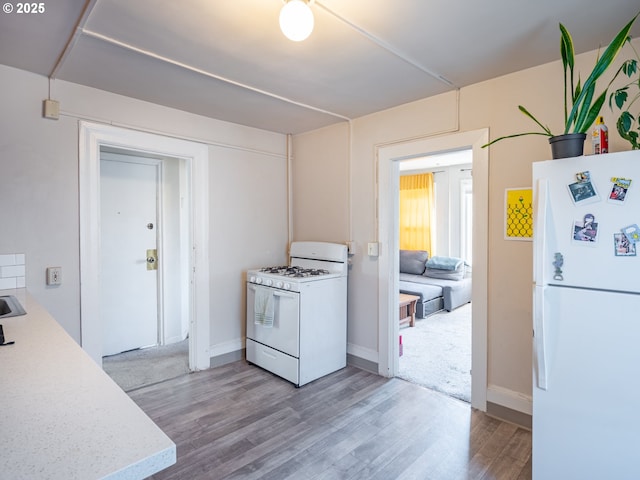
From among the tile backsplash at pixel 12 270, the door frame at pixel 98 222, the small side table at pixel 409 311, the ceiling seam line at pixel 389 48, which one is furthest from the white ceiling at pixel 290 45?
the small side table at pixel 409 311

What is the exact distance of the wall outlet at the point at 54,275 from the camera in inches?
94.4

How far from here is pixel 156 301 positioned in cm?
393

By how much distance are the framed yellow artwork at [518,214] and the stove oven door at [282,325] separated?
5.40 feet

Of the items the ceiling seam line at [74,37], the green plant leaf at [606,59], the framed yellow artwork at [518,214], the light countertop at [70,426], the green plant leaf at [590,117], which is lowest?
the light countertop at [70,426]

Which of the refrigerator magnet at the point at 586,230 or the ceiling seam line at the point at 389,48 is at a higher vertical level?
the ceiling seam line at the point at 389,48

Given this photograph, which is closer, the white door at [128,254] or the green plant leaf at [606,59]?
the green plant leaf at [606,59]

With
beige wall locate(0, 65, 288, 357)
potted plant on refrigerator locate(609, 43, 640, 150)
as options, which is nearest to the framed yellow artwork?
potted plant on refrigerator locate(609, 43, 640, 150)

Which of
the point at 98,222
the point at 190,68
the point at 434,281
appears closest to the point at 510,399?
the point at 190,68

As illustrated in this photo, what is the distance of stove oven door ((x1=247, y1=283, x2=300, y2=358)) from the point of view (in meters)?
2.90

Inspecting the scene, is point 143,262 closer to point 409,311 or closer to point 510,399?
point 409,311

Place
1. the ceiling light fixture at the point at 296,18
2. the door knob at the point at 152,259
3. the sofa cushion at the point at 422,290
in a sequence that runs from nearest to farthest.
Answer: the ceiling light fixture at the point at 296,18 < the door knob at the point at 152,259 < the sofa cushion at the point at 422,290

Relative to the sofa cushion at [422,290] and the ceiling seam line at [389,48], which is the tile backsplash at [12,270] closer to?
the ceiling seam line at [389,48]

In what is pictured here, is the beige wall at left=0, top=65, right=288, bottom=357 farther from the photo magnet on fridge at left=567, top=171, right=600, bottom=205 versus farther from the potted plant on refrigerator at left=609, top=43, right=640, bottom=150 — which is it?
the potted plant on refrigerator at left=609, top=43, right=640, bottom=150

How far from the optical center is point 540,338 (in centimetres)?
168
